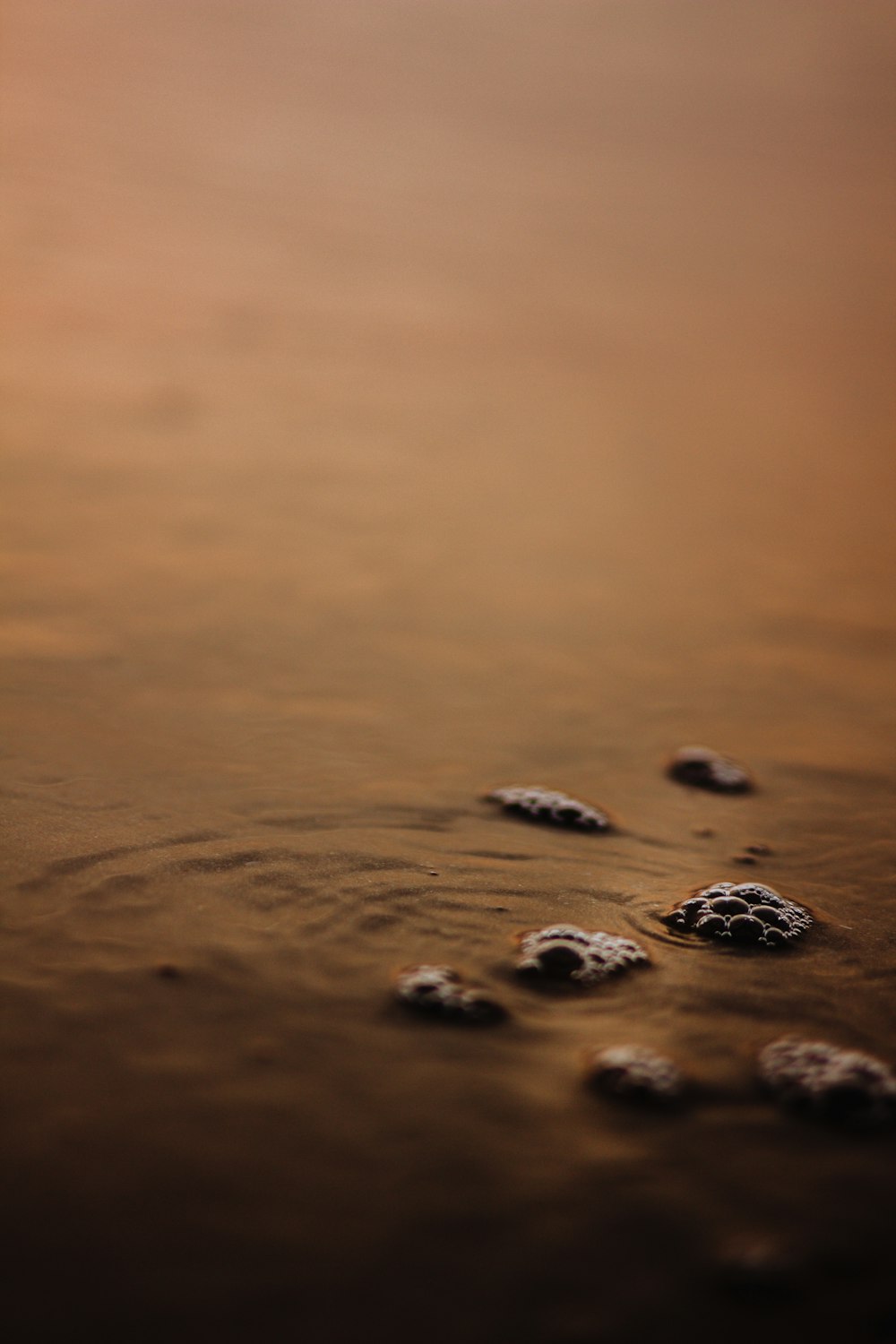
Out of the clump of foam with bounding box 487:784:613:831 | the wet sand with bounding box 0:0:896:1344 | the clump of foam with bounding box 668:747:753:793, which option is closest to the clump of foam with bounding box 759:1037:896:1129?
the wet sand with bounding box 0:0:896:1344

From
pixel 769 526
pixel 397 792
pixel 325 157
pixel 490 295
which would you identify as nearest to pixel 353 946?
pixel 397 792

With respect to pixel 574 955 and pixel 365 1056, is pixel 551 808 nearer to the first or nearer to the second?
pixel 574 955

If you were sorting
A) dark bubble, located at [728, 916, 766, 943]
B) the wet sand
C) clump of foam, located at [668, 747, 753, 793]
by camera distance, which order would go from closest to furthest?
1. the wet sand
2. dark bubble, located at [728, 916, 766, 943]
3. clump of foam, located at [668, 747, 753, 793]

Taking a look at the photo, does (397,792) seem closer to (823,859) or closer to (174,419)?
(823,859)

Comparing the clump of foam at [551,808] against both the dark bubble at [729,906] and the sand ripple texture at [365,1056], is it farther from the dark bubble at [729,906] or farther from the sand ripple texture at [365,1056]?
the dark bubble at [729,906]

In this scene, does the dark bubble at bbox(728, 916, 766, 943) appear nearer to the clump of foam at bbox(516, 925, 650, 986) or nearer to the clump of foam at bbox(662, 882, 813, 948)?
the clump of foam at bbox(662, 882, 813, 948)

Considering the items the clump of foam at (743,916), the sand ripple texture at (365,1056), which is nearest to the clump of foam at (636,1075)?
the sand ripple texture at (365,1056)
